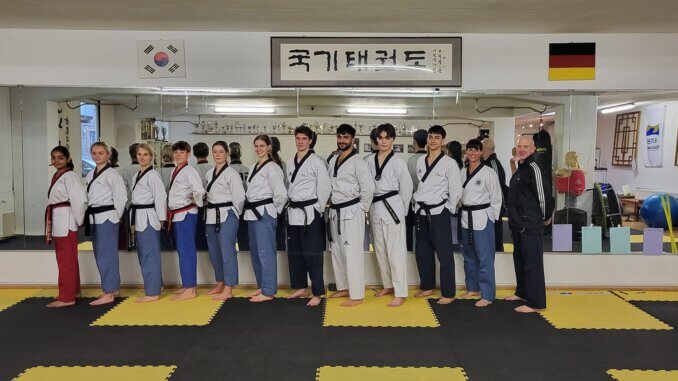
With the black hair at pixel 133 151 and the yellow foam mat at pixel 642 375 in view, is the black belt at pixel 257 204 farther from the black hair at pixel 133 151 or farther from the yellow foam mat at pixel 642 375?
the yellow foam mat at pixel 642 375

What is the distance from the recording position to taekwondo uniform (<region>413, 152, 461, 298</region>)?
3.57 m

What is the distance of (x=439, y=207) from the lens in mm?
3594

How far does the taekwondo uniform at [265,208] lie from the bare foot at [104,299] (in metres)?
1.15

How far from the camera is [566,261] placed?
4.02m

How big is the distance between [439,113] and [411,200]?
0.81 meters

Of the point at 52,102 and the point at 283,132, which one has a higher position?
the point at 52,102

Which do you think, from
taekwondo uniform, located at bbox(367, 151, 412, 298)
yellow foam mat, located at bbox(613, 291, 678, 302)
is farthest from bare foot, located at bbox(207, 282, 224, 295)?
yellow foam mat, located at bbox(613, 291, 678, 302)

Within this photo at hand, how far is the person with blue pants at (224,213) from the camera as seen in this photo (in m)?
3.65

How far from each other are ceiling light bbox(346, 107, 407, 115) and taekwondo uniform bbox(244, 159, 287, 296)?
86cm

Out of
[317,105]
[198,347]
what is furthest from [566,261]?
[198,347]

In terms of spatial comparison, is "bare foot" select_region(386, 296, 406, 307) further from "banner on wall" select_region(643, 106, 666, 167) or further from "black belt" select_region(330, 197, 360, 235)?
"banner on wall" select_region(643, 106, 666, 167)

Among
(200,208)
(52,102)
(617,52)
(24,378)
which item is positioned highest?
(617,52)

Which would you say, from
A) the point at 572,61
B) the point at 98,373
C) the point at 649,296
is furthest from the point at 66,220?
the point at 649,296

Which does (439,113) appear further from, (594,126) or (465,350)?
(465,350)
